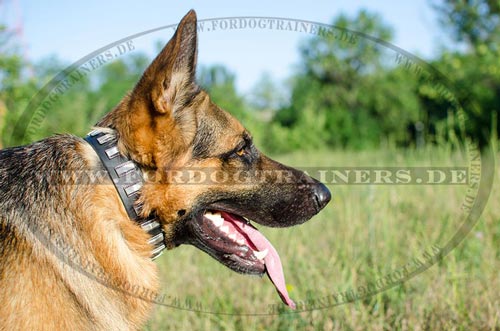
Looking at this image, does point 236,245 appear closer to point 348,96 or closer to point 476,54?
point 476,54

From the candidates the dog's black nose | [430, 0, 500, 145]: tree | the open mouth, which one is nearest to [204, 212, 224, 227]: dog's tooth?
the open mouth

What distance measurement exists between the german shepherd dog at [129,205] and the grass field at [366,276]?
3.24 ft

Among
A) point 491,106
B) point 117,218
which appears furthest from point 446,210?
point 491,106

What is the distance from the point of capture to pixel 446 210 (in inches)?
232

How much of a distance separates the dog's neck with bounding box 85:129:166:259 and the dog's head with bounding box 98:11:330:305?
5 cm

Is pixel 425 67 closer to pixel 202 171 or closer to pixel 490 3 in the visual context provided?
pixel 202 171

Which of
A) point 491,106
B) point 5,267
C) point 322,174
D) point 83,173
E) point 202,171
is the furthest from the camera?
point 491,106

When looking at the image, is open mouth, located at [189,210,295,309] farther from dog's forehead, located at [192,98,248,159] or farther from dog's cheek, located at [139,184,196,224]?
dog's forehead, located at [192,98,248,159]

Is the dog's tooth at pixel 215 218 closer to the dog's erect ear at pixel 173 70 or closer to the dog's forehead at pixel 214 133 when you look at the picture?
the dog's forehead at pixel 214 133

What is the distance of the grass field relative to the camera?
3.74 metres

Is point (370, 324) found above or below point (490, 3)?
below

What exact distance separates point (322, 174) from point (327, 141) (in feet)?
63.4

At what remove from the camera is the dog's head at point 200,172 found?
8.79 ft

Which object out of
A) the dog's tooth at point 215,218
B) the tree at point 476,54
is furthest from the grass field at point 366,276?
the tree at point 476,54
